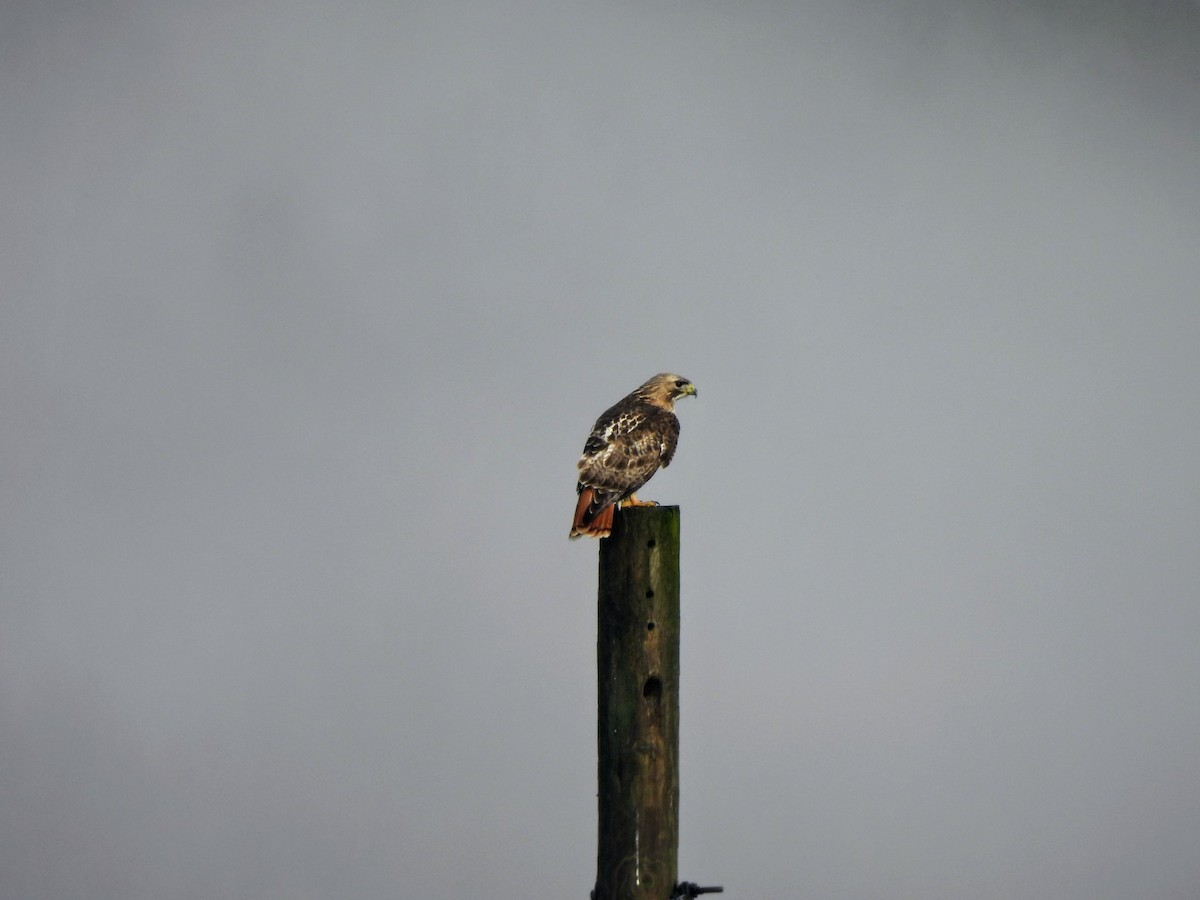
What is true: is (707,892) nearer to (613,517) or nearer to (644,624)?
(644,624)

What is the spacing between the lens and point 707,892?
7004mm

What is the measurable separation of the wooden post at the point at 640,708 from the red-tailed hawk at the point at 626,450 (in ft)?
1.42

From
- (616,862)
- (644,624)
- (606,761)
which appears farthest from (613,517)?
(616,862)

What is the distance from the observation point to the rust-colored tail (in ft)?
23.9

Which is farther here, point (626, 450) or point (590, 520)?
point (626, 450)

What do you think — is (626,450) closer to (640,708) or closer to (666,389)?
(666,389)

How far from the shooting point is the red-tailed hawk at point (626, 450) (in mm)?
7461

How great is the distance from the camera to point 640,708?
670cm

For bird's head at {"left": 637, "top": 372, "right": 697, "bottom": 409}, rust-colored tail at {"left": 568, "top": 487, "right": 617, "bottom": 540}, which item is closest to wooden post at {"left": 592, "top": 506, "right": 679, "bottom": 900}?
rust-colored tail at {"left": 568, "top": 487, "right": 617, "bottom": 540}

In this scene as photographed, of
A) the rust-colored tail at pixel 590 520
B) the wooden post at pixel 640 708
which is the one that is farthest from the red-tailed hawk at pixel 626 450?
the wooden post at pixel 640 708

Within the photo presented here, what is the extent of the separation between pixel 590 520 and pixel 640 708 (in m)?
1.12

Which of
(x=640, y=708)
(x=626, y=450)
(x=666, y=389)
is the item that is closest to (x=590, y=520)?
(x=626, y=450)

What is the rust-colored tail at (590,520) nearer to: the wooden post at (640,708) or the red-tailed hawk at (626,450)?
the red-tailed hawk at (626,450)

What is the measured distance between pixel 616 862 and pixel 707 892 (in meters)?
0.54
